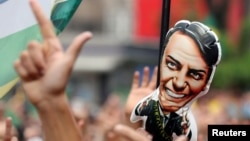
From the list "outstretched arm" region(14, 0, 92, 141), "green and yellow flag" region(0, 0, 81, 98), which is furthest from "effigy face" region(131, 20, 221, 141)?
"outstretched arm" region(14, 0, 92, 141)

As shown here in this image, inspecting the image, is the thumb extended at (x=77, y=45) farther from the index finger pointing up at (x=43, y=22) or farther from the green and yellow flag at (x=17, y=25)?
the green and yellow flag at (x=17, y=25)

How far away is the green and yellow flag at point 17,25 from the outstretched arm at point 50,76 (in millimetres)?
526

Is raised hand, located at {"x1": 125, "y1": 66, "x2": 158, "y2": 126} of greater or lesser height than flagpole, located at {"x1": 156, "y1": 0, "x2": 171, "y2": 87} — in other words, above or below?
below

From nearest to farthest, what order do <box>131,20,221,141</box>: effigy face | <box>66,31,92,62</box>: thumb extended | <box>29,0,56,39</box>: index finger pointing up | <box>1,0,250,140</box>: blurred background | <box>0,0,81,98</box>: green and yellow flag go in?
<box>66,31,92,62</box>: thumb extended → <box>29,0,56,39</box>: index finger pointing up → <box>131,20,221,141</box>: effigy face → <box>0,0,81,98</box>: green and yellow flag → <box>1,0,250,140</box>: blurred background

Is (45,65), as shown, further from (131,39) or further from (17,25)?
(131,39)

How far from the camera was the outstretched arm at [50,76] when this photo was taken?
288 cm

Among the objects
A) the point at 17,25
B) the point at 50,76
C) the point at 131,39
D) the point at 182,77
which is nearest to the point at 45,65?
the point at 50,76

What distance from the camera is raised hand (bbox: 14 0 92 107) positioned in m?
2.88

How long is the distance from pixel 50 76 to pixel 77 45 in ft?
0.40

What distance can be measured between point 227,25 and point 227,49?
1386 millimetres

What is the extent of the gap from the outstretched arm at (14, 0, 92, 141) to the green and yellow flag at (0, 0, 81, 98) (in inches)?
20.7

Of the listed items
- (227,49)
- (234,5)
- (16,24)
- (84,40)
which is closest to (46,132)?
(84,40)

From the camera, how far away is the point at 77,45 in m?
2.84

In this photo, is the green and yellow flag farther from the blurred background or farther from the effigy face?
the blurred background
